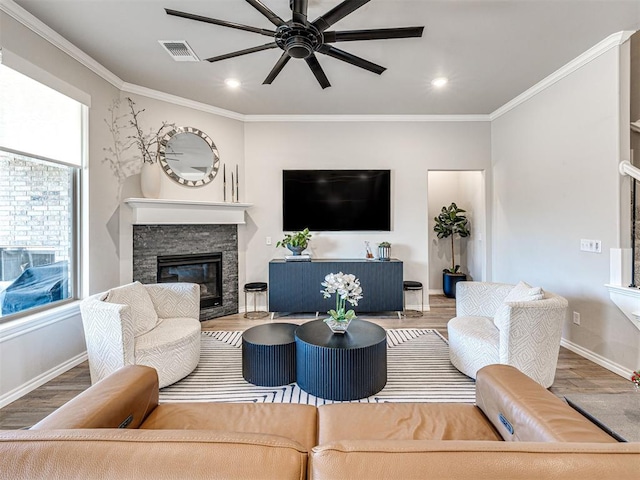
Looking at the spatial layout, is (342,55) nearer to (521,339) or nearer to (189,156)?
(521,339)

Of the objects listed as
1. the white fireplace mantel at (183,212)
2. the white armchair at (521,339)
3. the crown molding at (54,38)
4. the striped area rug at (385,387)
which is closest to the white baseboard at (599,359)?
the white armchair at (521,339)

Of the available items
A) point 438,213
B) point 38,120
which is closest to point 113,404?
point 38,120

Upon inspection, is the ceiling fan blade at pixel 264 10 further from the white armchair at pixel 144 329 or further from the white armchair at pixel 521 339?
the white armchair at pixel 521 339

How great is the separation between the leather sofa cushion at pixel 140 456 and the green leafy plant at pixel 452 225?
218 inches

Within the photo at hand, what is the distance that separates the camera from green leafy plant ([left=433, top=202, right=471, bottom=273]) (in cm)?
558

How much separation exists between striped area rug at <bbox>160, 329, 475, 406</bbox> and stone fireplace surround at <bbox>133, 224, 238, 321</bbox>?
1.13 m

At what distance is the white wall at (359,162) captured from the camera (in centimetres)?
466

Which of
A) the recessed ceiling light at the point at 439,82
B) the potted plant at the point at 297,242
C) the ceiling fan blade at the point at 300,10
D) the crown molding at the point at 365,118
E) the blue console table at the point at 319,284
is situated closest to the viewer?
the ceiling fan blade at the point at 300,10

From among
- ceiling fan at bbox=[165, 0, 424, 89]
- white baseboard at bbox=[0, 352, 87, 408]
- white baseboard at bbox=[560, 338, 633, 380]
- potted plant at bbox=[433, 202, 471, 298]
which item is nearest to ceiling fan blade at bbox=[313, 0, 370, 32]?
ceiling fan at bbox=[165, 0, 424, 89]

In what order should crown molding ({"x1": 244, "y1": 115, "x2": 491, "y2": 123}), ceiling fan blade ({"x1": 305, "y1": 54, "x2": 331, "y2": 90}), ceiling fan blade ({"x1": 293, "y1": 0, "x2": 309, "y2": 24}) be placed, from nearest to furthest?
ceiling fan blade ({"x1": 293, "y1": 0, "x2": 309, "y2": 24}), ceiling fan blade ({"x1": 305, "y1": 54, "x2": 331, "y2": 90}), crown molding ({"x1": 244, "y1": 115, "x2": 491, "y2": 123})

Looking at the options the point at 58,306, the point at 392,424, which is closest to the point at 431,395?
the point at 392,424

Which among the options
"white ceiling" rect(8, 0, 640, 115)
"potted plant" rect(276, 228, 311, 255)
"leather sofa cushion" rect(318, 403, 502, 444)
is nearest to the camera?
"leather sofa cushion" rect(318, 403, 502, 444)

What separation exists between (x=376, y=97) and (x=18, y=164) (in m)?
3.71

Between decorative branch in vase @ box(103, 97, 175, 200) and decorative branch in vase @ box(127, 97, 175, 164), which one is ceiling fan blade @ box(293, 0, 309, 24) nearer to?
decorative branch in vase @ box(103, 97, 175, 200)
